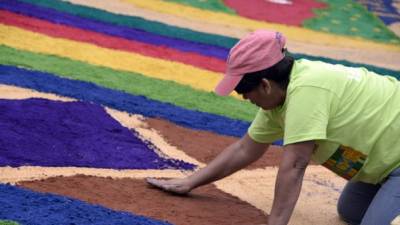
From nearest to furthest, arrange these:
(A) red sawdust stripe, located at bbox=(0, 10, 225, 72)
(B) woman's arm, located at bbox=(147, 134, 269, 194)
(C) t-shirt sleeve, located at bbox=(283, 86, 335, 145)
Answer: (C) t-shirt sleeve, located at bbox=(283, 86, 335, 145)
(B) woman's arm, located at bbox=(147, 134, 269, 194)
(A) red sawdust stripe, located at bbox=(0, 10, 225, 72)

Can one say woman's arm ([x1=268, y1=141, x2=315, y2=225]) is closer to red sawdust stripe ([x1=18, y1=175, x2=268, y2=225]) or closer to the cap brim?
the cap brim

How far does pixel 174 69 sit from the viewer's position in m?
6.38

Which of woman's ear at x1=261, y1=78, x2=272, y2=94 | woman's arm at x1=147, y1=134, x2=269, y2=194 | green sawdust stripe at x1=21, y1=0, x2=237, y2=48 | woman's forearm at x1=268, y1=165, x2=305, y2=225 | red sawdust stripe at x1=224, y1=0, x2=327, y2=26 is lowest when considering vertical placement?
red sawdust stripe at x1=224, y1=0, x2=327, y2=26

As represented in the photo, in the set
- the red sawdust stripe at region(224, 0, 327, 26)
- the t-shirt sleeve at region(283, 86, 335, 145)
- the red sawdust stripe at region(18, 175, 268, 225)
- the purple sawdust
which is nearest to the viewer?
the t-shirt sleeve at region(283, 86, 335, 145)

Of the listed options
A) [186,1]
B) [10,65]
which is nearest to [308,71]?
[10,65]

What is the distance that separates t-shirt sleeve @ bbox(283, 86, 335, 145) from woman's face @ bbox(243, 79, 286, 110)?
8cm

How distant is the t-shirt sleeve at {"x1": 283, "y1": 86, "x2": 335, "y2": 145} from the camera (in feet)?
9.79

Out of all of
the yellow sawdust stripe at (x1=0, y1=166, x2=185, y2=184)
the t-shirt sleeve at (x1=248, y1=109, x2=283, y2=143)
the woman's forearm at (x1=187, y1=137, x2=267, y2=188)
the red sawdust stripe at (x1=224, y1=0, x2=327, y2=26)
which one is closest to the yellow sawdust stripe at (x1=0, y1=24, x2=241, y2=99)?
the yellow sawdust stripe at (x1=0, y1=166, x2=185, y2=184)

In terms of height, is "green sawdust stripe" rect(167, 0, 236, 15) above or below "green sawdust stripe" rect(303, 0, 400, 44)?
above

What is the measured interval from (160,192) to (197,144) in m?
0.92

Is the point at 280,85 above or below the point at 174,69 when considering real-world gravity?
above

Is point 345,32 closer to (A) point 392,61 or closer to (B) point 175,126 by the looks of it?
(A) point 392,61

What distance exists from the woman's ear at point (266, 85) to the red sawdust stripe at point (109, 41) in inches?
139

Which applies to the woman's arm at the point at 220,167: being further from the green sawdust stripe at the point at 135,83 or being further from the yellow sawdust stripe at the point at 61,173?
the green sawdust stripe at the point at 135,83
